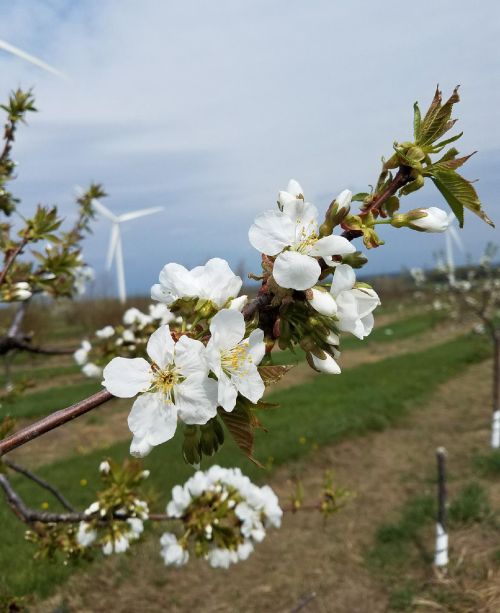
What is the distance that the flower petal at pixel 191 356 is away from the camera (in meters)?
0.80

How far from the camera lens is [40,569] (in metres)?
4.52

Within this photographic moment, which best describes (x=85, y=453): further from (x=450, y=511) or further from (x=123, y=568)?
(x=450, y=511)

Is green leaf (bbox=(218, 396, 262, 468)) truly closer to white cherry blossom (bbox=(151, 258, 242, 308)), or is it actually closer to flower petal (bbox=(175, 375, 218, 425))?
flower petal (bbox=(175, 375, 218, 425))

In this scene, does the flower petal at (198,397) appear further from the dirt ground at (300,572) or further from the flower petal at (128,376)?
the dirt ground at (300,572)

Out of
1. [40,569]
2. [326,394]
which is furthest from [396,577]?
[326,394]

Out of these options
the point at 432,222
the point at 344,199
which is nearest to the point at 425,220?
the point at 432,222

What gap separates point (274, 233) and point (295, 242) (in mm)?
36

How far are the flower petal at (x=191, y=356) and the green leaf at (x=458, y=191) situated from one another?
488 mm

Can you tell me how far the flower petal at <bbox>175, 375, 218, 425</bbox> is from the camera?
797 mm

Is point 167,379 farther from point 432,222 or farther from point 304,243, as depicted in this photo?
point 432,222

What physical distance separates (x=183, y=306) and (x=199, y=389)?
16 cm

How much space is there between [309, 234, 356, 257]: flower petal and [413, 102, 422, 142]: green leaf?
25 centimetres

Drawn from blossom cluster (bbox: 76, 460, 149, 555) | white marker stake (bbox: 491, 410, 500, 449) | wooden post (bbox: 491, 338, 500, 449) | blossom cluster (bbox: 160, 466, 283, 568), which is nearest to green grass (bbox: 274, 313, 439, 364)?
wooden post (bbox: 491, 338, 500, 449)

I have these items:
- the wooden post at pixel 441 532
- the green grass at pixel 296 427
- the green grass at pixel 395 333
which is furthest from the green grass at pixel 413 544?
the green grass at pixel 395 333
